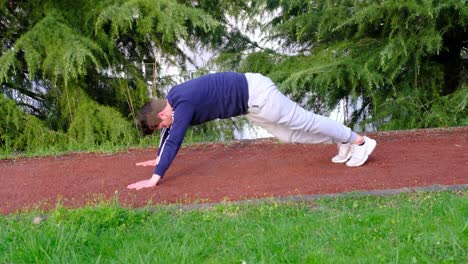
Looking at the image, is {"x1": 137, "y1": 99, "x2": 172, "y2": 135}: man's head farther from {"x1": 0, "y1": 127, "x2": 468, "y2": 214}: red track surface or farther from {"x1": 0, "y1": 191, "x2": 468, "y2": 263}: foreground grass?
{"x1": 0, "y1": 191, "x2": 468, "y2": 263}: foreground grass

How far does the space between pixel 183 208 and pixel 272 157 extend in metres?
1.86

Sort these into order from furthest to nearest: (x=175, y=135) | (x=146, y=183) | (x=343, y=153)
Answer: (x=343, y=153), (x=146, y=183), (x=175, y=135)

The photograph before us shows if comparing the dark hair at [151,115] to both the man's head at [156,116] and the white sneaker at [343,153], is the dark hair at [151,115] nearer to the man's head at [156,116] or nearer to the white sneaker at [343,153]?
the man's head at [156,116]

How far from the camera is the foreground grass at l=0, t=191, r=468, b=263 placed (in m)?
3.05

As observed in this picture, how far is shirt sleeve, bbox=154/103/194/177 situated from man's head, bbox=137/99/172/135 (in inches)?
4.3

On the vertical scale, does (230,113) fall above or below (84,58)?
below

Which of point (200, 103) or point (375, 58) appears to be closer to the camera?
point (200, 103)

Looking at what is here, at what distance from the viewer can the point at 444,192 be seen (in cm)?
396

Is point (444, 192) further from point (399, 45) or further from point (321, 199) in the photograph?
point (399, 45)

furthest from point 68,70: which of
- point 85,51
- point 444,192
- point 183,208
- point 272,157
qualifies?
point 444,192

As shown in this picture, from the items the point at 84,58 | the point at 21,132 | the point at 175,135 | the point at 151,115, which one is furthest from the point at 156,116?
the point at 21,132

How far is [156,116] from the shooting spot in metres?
4.55

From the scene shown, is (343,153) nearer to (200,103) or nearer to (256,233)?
(200,103)

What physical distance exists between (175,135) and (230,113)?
0.58 meters
